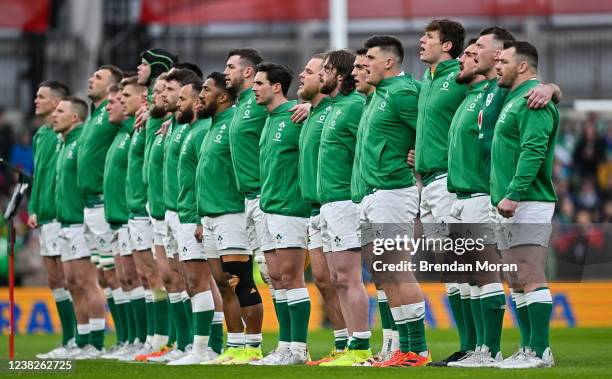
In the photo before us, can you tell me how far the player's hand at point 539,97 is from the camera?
36.5 ft

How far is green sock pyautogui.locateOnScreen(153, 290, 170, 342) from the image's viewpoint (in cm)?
1522

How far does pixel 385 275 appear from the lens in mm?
11852

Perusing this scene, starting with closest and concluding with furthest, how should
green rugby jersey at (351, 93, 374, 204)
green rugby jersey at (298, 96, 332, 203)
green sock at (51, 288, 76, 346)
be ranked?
1. green rugby jersey at (351, 93, 374, 204)
2. green rugby jersey at (298, 96, 332, 203)
3. green sock at (51, 288, 76, 346)

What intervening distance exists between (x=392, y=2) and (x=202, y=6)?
12.0ft

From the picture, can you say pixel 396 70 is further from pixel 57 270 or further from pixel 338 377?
pixel 57 270

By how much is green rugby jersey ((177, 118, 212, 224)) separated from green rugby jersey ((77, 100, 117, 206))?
2.22 meters

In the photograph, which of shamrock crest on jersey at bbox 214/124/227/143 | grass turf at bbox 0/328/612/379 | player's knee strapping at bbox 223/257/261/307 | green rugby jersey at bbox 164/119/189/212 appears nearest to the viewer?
grass turf at bbox 0/328/612/379

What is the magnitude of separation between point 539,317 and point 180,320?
4.57 meters

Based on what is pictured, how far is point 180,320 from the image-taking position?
14.5 meters

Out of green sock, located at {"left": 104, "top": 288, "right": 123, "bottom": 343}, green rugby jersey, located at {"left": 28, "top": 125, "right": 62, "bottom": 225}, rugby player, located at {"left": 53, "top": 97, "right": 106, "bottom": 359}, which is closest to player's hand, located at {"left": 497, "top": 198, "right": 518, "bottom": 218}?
green sock, located at {"left": 104, "top": 288, "right": 123, "bottom": 343}

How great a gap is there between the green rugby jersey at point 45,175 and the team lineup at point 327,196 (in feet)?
2.41

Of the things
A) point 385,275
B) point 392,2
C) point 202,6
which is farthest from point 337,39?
point 385,275

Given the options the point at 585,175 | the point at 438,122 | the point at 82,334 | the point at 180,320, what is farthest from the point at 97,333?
the point at 585,175

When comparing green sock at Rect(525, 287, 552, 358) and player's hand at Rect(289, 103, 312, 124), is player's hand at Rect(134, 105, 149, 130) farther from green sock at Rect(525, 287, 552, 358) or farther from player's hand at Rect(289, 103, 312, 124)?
green sock at Rect(525, 287, 552, 358)
